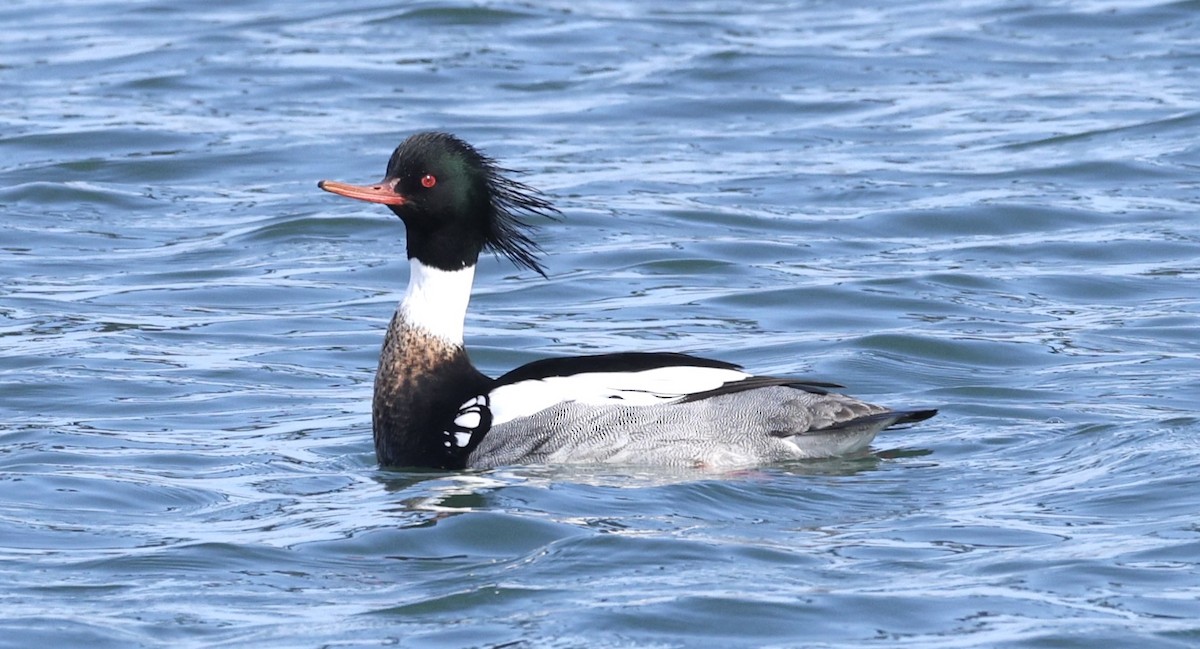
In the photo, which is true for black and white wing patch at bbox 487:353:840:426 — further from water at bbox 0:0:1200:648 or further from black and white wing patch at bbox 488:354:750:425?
water at bbox 0:0:1200:648

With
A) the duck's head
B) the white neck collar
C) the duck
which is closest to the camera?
the duck

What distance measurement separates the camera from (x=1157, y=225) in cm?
1396

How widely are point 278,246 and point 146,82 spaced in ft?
17.8

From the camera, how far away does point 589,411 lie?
862cm

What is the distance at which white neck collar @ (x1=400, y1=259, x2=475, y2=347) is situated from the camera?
9188 millimetres

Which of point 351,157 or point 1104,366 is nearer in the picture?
point 1104,366

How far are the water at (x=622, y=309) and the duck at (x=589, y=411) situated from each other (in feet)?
0.54

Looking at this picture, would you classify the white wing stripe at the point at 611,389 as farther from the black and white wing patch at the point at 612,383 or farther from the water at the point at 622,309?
the water at the point at 622,309

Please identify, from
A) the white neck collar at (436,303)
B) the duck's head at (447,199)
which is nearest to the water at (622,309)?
the white neck collar at (436,303)

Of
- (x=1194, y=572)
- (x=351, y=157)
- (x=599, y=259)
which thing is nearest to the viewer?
(x=1194, y=572)

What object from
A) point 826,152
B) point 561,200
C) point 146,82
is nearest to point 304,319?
point 561,200

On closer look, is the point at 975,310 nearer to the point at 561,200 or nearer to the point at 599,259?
the point at 599,259

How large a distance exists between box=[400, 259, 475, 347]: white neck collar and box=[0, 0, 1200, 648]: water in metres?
0.66

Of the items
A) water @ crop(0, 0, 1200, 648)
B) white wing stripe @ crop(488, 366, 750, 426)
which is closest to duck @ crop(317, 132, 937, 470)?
white wing stripe @ crop(488, 366, 750, 426)
